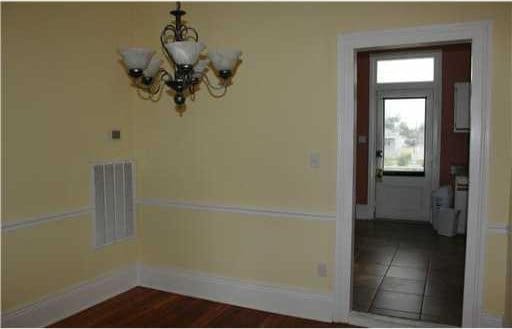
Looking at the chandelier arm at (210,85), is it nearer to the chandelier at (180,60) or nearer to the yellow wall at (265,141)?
the yellow wall at (265,141)

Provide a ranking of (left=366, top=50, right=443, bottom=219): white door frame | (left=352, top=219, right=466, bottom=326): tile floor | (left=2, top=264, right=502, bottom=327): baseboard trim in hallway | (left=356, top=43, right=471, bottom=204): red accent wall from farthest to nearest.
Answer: (left=366, top=50, right=443, bottom=219): white door frame → (left=356, top=43, right=471, bottom=204): red accent wall → (left=352, top=219, right=466, bottom=326): tile floor → (left=2, top=264, right=502, bottom=327): baseboard trim in hallway

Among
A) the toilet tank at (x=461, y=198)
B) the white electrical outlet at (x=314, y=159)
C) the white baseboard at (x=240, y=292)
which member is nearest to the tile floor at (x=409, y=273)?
the toilet tank at (x=461, y=198)

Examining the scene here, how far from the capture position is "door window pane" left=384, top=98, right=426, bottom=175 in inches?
260

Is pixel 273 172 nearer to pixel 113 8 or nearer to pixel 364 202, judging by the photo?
pixel 113 8

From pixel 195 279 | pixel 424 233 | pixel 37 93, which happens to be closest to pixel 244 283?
pixel 195 279

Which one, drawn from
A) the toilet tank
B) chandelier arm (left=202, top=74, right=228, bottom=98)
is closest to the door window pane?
the toilet tank

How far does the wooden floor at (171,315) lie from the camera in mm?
3199

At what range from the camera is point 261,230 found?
347 centimetres

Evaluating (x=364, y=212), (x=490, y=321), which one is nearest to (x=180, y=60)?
(x=490, y=321)

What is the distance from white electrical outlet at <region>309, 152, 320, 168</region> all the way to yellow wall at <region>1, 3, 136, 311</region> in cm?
173

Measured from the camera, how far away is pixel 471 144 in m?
2.81

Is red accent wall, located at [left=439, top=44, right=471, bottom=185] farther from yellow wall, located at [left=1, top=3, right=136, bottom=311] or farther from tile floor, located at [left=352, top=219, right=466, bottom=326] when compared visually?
yellow wall, located at [left=1, top=3, right=136, bottom=311]

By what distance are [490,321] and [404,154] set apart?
4.16 metres

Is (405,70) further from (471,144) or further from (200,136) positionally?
(200,136)
